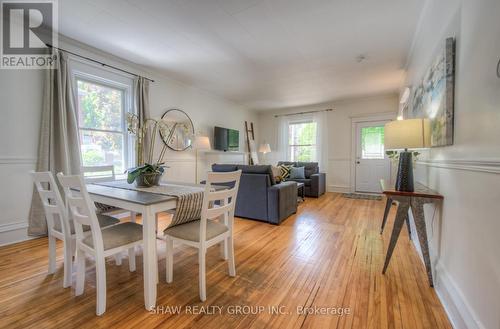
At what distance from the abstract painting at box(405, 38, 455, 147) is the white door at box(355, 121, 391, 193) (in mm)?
3604

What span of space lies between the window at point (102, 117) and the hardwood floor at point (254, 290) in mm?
1344

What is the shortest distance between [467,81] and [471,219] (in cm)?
80

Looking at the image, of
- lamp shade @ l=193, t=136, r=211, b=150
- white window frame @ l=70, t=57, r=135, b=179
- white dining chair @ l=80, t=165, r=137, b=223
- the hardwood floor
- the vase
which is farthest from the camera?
lamp shade @ l=193, t=136, r=211, b=150

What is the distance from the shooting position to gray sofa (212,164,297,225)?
3.10 meters

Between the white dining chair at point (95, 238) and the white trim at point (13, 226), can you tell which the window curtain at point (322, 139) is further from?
the white trim at point (13, 226)

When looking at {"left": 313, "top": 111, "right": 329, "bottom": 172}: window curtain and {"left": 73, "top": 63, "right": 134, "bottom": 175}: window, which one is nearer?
{"left": 73, "top": 63, "right": 134, "bottom": 175}: window

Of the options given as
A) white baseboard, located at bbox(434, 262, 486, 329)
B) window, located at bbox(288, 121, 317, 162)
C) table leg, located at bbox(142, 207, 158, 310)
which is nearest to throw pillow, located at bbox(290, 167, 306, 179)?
window, located at bbox(288, 121, 317, 162)

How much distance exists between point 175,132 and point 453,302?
171 inches

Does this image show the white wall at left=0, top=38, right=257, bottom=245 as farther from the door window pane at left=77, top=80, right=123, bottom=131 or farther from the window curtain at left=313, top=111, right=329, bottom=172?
the window curtain at left=313, top=111, right=329, bottom=172

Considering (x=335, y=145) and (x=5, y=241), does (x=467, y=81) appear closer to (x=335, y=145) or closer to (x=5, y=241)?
(x=5, y=241)

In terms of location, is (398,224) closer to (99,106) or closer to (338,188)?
(99,106)

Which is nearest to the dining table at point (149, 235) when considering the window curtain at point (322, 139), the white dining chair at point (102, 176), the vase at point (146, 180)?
the vase at point (146, 180)

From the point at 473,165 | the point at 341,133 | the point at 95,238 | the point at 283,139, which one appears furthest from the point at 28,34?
the point at 341,133

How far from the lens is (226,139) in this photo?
555 cm
